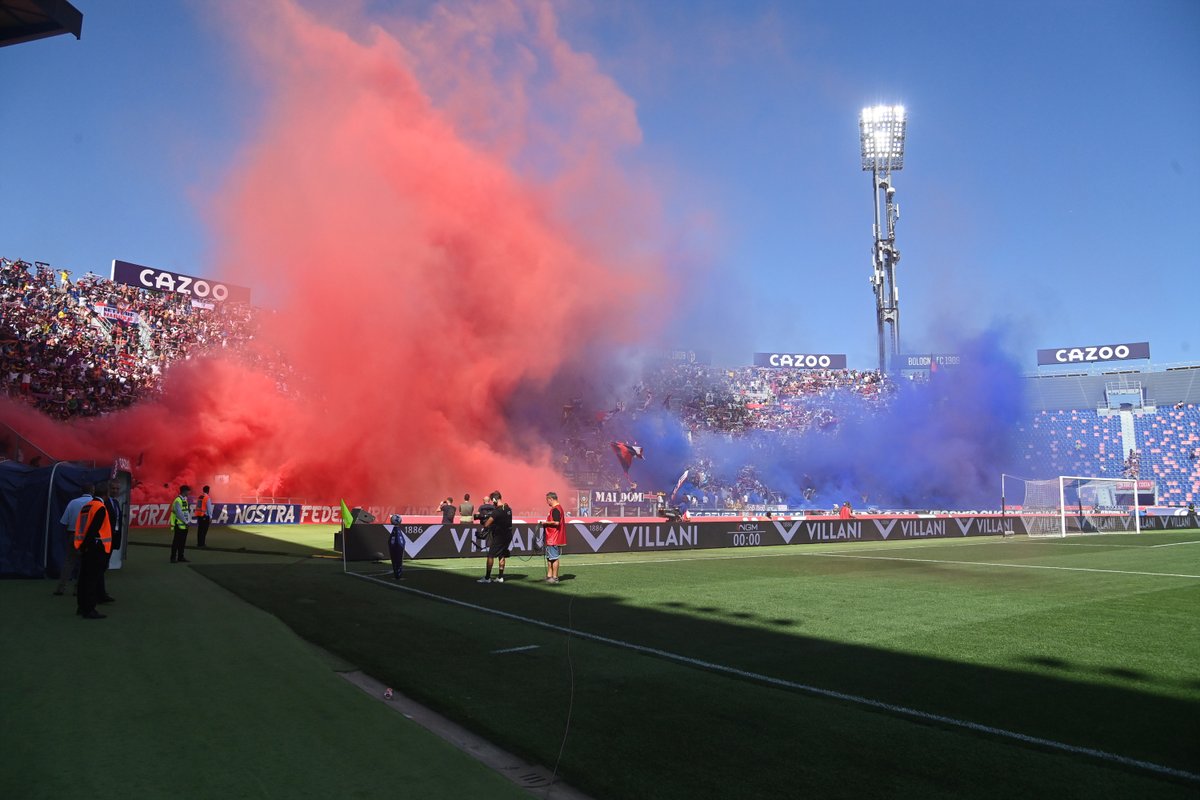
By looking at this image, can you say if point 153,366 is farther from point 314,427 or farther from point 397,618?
point 397,618

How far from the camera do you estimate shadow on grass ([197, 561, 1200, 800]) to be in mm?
4438

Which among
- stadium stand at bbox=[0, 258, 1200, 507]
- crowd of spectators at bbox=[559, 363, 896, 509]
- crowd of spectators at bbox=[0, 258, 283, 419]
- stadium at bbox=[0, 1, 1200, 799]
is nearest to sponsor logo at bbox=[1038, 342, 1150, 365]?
stadium stand at bbox=[0, 258, 1200, 507]

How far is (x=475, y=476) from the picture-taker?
3725 centimetres

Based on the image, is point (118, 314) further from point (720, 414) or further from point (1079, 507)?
point (1079, 507)

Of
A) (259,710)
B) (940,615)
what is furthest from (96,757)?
(940,615)

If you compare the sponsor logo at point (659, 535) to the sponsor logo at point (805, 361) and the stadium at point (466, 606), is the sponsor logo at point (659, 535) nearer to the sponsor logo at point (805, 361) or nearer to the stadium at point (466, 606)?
the stadium at point (466, 606)

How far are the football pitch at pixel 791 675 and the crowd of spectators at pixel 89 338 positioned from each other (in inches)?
1039

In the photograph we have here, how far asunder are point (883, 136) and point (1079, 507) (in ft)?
120

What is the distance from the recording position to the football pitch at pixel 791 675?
15.1 ft

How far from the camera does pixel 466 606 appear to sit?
10.9 metres

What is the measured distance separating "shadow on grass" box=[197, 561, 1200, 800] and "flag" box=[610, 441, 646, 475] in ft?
123

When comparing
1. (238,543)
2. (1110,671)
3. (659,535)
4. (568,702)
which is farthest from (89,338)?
(1110,671)

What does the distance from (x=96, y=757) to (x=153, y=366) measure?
3937 cm

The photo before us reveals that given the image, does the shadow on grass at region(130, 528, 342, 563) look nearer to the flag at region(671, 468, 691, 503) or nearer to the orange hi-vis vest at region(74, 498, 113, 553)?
the orange hi-vis vest at region(74, 498, 113, 553)
